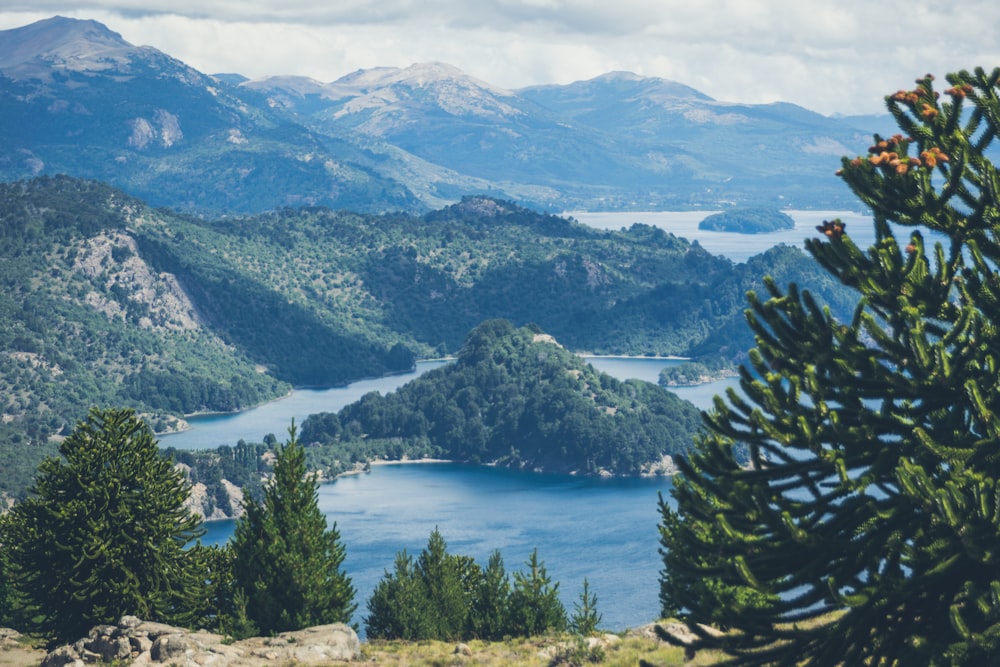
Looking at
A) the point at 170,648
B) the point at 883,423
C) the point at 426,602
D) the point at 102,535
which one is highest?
the point at 883,423

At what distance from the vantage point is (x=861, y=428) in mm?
32312

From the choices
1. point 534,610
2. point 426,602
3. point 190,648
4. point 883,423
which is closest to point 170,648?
point 190,648

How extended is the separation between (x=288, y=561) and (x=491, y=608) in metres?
14.5

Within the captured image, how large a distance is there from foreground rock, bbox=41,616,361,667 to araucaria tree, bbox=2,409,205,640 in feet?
9.71

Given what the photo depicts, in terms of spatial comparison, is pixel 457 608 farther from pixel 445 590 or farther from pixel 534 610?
pixel 534 610

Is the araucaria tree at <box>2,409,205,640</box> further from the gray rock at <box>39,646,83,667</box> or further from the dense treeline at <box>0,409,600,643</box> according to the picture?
the gray rock at <box>39,646,83,667</box>

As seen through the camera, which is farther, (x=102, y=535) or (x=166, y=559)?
(x=166, y=559)

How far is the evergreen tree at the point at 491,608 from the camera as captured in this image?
234 feet

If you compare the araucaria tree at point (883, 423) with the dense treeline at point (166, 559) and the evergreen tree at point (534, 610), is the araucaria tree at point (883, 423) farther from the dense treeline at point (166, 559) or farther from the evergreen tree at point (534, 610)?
the evergreen tree at point (534, 610)

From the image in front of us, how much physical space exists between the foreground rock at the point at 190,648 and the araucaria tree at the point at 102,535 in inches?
117

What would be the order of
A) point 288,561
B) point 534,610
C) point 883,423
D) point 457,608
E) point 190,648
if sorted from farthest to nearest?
point 457,608 < point 534,610 < point 288,561 < point 190,648 < point 883,423

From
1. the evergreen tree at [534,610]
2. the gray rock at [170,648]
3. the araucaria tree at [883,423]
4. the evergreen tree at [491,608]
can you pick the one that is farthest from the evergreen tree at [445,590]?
the araucaria tree at [883,423]

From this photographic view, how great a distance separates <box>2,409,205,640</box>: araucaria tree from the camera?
61.3 m

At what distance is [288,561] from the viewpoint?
65.3 m
